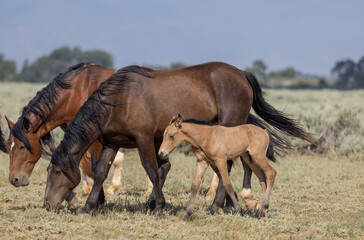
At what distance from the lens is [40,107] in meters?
7.44

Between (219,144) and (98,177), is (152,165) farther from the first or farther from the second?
(219,144)

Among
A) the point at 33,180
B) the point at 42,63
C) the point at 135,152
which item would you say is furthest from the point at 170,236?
the point at 42,63

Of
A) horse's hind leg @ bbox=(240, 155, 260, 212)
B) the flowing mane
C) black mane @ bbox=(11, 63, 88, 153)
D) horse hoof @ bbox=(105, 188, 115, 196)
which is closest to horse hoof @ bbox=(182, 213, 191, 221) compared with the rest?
horse's hind leg @ bbox=(240, 155, 260, 212)

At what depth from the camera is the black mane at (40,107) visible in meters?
7.11

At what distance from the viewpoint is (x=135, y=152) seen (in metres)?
14.2

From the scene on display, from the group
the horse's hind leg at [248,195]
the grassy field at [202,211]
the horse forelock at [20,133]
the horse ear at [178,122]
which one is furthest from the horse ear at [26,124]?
the horse's hind leg at [248,195]

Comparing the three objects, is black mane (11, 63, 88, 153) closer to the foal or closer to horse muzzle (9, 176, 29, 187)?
horse muzzle (9, 176, 29, 187)

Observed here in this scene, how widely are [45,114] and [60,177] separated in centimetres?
113

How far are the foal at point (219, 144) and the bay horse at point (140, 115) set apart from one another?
495 mm

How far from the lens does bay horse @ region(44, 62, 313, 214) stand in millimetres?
6730

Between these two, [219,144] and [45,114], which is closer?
[219,144]

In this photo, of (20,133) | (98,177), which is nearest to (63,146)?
(98,177)

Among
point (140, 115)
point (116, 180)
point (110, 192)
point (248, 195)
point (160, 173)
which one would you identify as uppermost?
point (140, 115)

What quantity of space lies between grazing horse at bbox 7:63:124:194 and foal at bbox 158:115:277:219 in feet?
5.02
